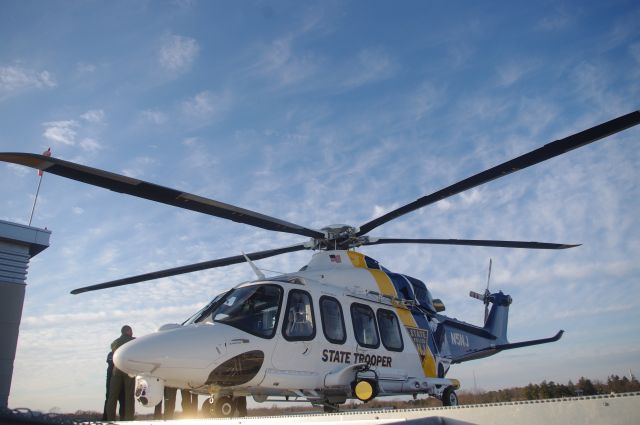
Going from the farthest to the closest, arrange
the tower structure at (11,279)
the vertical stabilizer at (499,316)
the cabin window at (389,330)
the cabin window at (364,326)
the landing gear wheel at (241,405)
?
the vertical stabilizer at (499,316), the tower structure at (11,279), the cabin window at (389,330), the cabin window at (364,326), the landing gear wheel at (241,405)

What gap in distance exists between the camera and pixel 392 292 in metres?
9.52

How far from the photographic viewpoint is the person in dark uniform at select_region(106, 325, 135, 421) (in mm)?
8133

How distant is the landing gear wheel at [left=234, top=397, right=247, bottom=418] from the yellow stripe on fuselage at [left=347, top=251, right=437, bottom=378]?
338cm

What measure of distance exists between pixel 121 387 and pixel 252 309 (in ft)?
10.7

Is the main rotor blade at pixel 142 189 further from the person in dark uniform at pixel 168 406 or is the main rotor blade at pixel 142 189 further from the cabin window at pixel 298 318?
the person in dark uniform at pixel 168 406

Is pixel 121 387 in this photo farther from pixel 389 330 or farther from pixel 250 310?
pixel 389 330

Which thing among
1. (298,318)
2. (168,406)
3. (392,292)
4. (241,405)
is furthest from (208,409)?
(392,292)

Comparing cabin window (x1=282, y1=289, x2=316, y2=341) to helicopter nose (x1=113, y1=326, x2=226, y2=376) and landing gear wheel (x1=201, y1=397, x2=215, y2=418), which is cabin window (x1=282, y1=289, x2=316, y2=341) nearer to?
helicopter nose (x1=113, y1=326, x2=226, y2=376)

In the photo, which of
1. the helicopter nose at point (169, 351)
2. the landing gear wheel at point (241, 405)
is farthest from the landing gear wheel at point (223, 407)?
the helicopter nose at point (169, 351)

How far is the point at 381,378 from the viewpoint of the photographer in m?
8.10

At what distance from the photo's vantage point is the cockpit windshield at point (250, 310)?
694cm

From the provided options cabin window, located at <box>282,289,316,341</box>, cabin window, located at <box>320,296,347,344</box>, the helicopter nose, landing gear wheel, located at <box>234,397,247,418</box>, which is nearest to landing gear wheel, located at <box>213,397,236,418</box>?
landing gear wheel, located at <box>234,397,247,418</box>

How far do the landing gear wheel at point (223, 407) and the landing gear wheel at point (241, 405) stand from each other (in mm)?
379

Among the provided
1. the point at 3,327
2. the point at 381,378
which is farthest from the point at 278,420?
the point at 3,327
